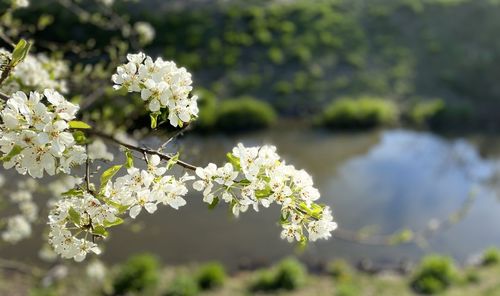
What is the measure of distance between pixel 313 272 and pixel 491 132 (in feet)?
25.9

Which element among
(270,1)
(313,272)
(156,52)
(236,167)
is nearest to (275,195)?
(236,167)

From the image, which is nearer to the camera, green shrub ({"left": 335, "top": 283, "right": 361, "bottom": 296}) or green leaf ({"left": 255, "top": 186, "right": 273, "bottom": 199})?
green leaf ({"left": 255, "top": 186, "right": 273, "bottom": 199})

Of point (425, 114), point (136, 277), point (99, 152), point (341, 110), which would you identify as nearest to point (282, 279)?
point (136, 277)

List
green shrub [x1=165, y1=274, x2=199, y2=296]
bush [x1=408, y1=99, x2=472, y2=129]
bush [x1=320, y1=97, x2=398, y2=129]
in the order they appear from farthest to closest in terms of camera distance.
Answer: bush [x1=408, y1=99, x2=472, y2=129] → bush [x1=320, y1=97, x2=398, y2=129] → green shrub [x1=165, y1=274, x2=199, y2=296]

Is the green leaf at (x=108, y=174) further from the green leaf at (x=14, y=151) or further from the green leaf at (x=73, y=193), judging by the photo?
the green leaf at (x=14, y=151)

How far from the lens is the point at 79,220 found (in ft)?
4.09

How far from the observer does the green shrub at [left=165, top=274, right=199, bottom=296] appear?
5375 millimetres

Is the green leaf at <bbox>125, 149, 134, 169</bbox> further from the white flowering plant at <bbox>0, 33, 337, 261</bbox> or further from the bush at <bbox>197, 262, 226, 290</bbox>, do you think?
the bush at <bbox>197, 262, 226, 290</bbox>

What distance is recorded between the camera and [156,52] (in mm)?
12547

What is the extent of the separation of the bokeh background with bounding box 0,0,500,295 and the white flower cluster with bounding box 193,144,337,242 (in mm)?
4654

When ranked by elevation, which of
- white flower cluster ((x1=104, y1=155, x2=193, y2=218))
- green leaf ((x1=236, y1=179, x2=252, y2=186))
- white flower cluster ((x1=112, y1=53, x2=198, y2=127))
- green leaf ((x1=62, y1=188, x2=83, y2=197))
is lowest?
green leaf ((x1=62, y1=188, x2=83, y2=197))

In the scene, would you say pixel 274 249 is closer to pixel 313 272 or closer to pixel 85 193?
pixel 313 272

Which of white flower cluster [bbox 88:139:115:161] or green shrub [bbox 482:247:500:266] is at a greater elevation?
green shrub [bbox 482:247:500:266]

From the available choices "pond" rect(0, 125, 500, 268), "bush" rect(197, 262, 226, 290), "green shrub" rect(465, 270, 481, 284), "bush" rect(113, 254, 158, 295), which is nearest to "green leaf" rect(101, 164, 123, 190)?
"pond" rect(0, 125, 500, 268)
